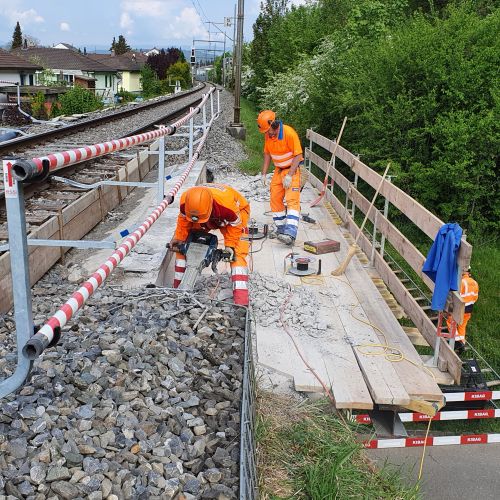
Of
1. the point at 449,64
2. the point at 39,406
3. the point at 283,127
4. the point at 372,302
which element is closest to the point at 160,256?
the point at 372,302

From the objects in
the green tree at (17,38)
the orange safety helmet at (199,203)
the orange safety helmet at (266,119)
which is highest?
the green tree at (17,38)

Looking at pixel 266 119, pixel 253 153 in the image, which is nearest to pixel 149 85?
pixel 253 153

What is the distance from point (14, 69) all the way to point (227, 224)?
4846 centimetres

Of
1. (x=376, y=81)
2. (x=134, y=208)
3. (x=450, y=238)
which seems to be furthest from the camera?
(x=376, y=81)

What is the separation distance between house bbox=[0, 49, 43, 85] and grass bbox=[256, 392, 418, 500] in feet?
163

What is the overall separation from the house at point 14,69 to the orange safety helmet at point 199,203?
47951mm

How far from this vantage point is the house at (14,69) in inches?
1881

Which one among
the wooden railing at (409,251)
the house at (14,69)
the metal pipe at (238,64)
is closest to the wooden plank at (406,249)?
the wooden railing at (409,251)

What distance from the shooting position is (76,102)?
105 ft

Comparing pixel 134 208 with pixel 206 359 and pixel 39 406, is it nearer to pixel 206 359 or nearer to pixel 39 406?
pixel 206 359

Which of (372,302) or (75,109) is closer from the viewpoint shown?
(372,302)

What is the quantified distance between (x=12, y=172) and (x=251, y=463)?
192 cm

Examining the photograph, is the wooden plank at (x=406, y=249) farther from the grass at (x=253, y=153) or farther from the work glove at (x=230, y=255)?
the grass at (x=253, y=153)

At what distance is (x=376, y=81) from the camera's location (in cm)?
1184
